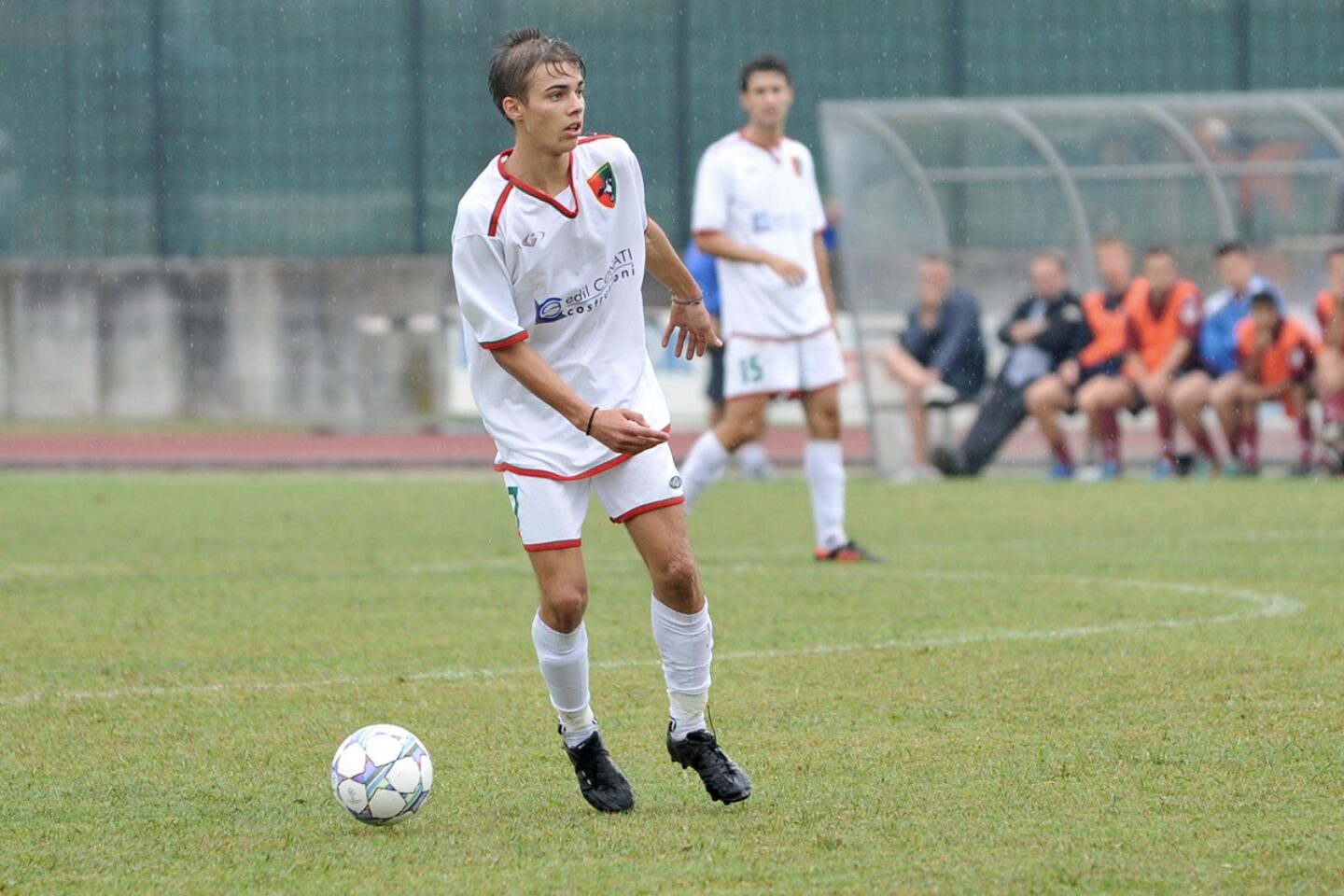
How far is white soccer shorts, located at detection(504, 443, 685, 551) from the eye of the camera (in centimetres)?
505

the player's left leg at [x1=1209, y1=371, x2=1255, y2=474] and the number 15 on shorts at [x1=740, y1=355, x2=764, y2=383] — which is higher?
the number 15 on shorts at [x1=740, y1=355, x2=764, y2=383]

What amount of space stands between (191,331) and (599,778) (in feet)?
57.5

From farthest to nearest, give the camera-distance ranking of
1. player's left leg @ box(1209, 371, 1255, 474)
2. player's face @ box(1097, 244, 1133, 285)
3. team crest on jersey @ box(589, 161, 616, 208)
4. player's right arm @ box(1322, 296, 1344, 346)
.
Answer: player's face @ box(1097, 244, 1133, 285) < player's left leg @ box(1209, 371, 1255, 474) < player's right arm @ box(1322, 296, 1344, 346) < team crest on jersey @ box(589, 161, 616, 208)

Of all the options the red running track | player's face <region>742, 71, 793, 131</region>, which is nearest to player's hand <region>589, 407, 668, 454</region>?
player's face <region>742, 71, 793, 131</region>

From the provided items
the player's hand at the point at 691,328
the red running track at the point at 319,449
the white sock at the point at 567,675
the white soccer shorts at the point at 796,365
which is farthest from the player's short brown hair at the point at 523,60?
the red running track at the point at 319,449

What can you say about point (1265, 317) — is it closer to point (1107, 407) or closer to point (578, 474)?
point (1107, 407)

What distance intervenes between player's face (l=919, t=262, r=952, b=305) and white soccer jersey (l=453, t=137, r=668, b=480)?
10.7m

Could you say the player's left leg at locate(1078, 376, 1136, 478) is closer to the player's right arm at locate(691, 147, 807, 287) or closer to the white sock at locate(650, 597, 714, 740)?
the player's right arm at locate(691, 147, 807, 287)

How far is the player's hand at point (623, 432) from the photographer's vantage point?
4.85 m

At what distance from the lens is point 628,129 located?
67.2 feet

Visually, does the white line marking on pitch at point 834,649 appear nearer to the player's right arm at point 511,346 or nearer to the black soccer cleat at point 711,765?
the black soccer cleat at point 711,765

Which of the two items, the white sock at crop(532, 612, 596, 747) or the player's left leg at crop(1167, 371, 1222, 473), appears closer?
the white sock at crop(532, 612, 596, 747)

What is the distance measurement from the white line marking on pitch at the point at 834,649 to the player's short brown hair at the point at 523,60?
2378 mm

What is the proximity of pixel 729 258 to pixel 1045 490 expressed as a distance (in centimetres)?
476
